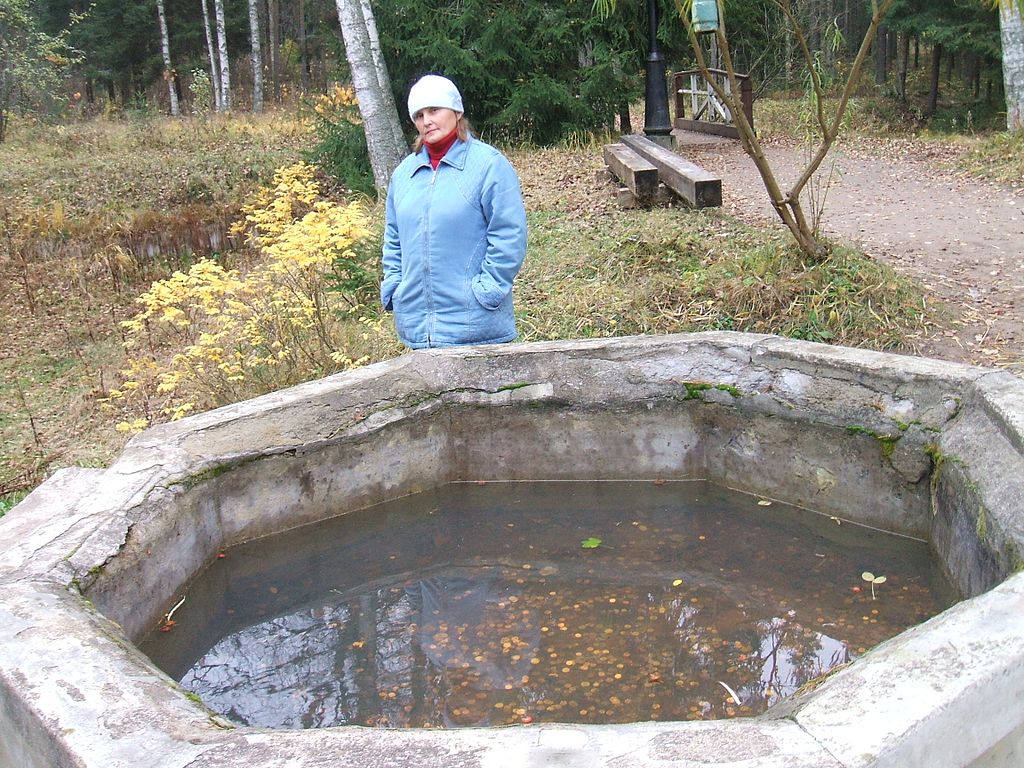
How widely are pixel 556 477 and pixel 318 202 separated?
5.33 m

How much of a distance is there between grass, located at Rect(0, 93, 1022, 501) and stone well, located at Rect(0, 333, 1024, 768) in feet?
7.10

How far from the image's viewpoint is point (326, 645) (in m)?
3.29

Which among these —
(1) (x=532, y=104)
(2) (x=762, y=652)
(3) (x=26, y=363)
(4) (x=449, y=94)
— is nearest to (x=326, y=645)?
(2) (x=762, y=652)

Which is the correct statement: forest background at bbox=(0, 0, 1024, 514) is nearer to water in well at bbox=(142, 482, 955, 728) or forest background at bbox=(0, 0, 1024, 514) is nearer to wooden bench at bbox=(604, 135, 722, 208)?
wooden bench at bbox=(604, 135, 722, 208)

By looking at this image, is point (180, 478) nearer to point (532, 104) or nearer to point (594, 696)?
point (594, 696)

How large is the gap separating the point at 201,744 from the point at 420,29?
49.3 feet

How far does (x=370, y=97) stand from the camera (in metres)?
12.4

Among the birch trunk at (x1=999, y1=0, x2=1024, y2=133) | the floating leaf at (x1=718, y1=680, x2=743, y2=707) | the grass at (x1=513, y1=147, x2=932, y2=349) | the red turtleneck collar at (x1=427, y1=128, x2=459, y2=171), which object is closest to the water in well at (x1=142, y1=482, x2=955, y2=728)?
the floating leaf at (x1=718, y1=680, x2=743, y2=707)

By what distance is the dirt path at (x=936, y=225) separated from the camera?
19.8 ft

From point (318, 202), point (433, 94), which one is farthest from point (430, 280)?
point (318, 202)

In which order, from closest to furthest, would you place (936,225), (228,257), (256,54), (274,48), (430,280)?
1. (430,280)
2. (936,225)
3. (228,257)
4. (256,54)
5. (274,48)

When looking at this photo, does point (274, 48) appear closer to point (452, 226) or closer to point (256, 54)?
point (256, 54)

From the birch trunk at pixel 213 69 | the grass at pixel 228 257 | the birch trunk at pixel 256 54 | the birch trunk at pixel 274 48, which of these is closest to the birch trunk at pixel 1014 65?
the grass at pixel 228 257

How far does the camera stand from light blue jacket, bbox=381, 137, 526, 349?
4.02 meters
